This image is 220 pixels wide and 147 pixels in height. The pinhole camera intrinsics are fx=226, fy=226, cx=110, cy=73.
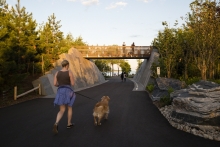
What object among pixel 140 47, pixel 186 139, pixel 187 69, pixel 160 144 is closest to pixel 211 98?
pixel 186 139

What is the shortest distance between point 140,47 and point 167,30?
11.0 metres

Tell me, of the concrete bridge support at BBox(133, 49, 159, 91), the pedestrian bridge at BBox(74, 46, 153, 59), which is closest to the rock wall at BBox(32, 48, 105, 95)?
the pedestrian bridge at BBox(74, 46, 153, 59)

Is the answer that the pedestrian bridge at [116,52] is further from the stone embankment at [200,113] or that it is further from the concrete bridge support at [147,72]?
the stone embankment at [200,113]

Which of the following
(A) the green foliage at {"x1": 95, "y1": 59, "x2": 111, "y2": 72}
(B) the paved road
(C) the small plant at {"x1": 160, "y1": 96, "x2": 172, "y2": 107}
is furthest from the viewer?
(A) the green foliage at {"x1": 95, "y1": 59, "x2": 111, "y2": 72}

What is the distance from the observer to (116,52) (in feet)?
113

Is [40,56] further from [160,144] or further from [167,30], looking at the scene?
[160,144]

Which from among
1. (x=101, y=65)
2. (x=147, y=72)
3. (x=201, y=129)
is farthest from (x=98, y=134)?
(x=101, y=65)

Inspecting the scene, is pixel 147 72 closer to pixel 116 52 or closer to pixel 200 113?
pixel 116 52

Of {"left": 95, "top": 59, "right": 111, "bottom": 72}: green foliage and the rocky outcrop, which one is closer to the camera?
the rocky outcrop

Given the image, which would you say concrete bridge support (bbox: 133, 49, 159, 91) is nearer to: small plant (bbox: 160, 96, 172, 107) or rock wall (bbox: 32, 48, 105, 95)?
rock wall (bbox: 32, 48, 105, 95)

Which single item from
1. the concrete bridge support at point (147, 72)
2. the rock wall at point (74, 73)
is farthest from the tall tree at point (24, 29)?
the concrete bridge support at point (147, 72)

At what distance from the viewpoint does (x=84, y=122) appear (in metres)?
7.77

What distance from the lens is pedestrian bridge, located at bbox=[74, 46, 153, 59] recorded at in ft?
110

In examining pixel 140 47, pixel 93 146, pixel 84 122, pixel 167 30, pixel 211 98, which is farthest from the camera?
pixel 140 47
